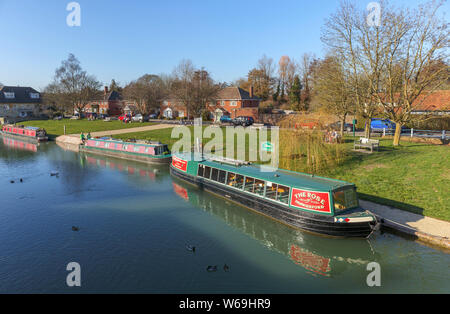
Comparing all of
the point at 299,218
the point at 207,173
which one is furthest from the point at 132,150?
the point at 299,218

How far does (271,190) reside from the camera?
15.8 metres

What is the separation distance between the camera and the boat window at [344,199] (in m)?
13.6

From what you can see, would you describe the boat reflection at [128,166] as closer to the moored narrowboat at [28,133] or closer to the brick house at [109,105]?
the moored narrowboat at [28,133]

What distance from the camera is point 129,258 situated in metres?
12.3

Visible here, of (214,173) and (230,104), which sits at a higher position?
(230,104)

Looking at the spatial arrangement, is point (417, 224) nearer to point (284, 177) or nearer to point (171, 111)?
point (284, 177)

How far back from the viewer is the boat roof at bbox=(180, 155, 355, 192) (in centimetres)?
1416

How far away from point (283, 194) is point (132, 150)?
829 inches

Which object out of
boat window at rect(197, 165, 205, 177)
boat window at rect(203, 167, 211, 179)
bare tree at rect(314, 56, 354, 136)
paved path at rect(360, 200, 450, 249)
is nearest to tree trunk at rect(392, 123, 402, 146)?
bare tree at rect(314, 56, 354, 136)

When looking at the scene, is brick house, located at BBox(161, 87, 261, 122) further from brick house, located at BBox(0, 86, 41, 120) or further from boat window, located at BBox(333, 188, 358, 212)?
brick house, located at BBox(0, 86, 41, 120)

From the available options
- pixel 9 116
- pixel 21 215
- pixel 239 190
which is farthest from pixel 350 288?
pixel 9 116

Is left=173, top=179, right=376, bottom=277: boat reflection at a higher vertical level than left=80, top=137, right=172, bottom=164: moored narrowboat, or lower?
lower

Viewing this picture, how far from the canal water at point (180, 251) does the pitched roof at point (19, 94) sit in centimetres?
7094

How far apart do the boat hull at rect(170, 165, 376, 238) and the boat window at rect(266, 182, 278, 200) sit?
0.33 meters
